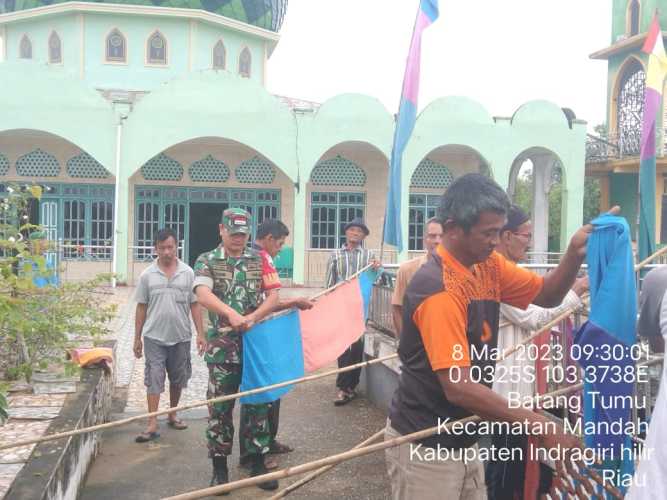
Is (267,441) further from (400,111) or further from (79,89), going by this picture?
(79,89)

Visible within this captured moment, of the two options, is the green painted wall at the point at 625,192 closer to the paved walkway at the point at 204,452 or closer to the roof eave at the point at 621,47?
the roof eave at the point at 621,47

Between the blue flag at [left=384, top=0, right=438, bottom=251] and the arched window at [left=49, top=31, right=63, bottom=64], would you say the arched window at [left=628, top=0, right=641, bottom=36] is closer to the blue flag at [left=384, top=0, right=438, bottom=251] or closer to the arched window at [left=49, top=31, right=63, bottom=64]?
the arched window at [left=49, top=31, right=63, bottom=64]

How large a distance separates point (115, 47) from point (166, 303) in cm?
1499

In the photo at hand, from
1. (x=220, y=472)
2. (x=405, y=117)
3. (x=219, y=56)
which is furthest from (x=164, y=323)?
(x=219, y=56)

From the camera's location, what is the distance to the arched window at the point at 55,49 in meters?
18.8

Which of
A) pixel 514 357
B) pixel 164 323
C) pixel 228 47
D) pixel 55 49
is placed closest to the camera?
pixel 514 357

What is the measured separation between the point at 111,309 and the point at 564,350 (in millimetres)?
3435

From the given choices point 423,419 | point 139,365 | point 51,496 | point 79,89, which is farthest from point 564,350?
point 79,89

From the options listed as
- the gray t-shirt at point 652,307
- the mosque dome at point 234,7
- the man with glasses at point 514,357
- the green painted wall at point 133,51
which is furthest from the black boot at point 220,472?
the mosque dome at point 234,7

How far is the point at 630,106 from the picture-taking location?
2231 cm

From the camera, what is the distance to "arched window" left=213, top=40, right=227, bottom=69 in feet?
64.0

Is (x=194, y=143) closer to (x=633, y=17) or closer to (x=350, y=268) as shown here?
(x=350, y=268)

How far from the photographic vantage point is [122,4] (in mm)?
18188

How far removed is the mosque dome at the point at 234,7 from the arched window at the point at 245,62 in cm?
83
